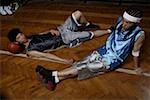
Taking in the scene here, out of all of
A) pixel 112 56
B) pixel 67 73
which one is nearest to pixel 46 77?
pixel 67 73

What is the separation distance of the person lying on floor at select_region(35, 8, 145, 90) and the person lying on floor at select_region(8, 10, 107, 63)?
0.29 metres

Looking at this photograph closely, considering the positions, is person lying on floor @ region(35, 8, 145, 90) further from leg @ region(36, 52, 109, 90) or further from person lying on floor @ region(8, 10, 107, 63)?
person lying on floor @ region(8, 10, 107, 63)

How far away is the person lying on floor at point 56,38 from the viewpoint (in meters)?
3.08

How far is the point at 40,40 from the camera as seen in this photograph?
3154 millimetres

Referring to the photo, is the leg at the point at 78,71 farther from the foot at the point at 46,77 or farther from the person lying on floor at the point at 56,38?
the person lying on floor at the point at 56,38

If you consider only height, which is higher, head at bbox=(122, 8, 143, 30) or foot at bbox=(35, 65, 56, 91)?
head at bbox=(122, 8, 143, 30)

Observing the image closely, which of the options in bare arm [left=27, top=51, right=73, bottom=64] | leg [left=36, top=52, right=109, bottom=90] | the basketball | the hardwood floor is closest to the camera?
the hardwood floor

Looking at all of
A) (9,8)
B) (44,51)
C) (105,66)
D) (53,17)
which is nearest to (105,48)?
(105,66)

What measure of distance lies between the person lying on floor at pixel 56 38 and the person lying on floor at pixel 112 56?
29 centimetres

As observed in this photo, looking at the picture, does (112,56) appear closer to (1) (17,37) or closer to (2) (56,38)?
(2) (56,38)

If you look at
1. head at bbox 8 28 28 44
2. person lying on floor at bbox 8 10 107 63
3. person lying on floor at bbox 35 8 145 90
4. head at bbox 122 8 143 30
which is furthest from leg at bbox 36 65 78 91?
head at bbox 122 8 143 30

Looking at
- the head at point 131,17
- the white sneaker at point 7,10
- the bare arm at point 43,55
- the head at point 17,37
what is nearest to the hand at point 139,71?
the head at point 131,17

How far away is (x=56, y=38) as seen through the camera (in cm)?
323

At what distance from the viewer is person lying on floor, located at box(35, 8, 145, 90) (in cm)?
261
